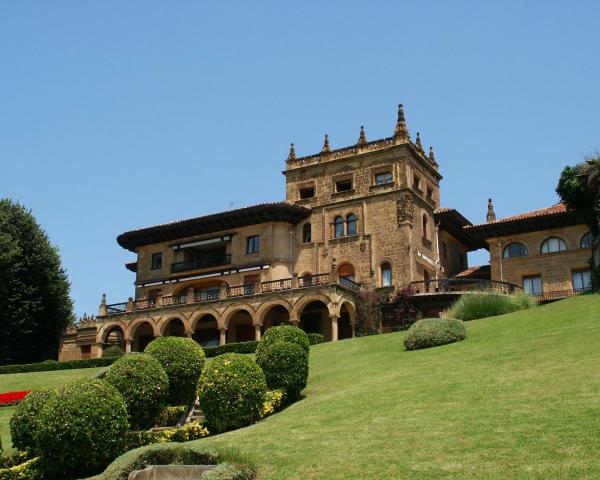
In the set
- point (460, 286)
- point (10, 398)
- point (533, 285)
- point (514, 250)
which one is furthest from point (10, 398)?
point (514, 250)

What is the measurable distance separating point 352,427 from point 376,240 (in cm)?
3244

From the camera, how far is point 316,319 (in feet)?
171

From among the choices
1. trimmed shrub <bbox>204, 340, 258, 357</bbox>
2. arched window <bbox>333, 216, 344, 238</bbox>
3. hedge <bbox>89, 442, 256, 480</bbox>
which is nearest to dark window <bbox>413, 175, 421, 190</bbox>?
arched window <bbox>333, 216, 344, 238</bbox>

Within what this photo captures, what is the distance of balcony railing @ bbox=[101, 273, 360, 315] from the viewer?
50.2 metres

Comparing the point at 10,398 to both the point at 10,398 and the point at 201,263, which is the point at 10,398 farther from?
the point at 201,263

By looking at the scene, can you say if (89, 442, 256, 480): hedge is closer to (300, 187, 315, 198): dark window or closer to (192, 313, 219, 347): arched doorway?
(192, 313, 219, 347): arched doorway

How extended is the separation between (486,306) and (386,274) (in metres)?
11.5

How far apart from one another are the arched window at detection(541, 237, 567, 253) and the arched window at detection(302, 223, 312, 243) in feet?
50.1

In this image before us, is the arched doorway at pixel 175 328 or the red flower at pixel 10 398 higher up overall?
the arched doorway at pixel 175 328

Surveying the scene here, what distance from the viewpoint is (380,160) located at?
5384 cm

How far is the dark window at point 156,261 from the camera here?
197 ft

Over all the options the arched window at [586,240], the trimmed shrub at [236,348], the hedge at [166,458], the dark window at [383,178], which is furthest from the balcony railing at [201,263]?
the hedge at [166,458]

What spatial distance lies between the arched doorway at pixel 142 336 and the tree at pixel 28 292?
5951 mm

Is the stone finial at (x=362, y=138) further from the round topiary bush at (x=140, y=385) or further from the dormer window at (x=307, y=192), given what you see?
the round topiary bush at (x=140, y=385)
